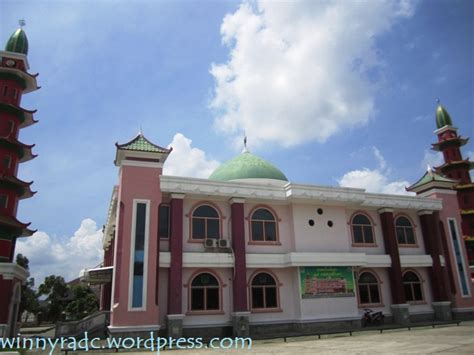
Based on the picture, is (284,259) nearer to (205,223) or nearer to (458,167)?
(205,223)

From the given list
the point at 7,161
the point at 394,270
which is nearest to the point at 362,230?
the point at 394,270

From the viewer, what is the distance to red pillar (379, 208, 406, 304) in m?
21.6

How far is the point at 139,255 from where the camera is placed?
57.2ft

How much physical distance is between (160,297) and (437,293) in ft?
53.6

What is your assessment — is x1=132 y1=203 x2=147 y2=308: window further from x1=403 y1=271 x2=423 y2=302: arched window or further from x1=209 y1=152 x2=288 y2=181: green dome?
x1=403 y1=271 x2=423 y2=302: arched window

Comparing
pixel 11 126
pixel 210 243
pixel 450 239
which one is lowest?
pixel 210 243

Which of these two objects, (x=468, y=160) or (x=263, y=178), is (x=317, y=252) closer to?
(x=263, y=178)

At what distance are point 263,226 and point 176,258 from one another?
519 cm

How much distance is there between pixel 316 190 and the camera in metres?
20.9

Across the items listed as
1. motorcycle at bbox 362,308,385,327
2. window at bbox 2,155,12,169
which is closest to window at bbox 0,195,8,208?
window at bbox 2,155,12,169

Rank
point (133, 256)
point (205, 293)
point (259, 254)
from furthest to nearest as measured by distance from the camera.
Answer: point (259, 254) < point (205, 293) < point (133, 256)

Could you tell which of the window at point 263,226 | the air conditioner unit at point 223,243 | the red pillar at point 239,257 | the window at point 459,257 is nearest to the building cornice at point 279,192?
the red pillar at point 239,257

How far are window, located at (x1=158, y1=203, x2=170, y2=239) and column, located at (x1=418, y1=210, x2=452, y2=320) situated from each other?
1599 cm

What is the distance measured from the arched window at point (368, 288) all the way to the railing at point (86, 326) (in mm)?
13745
